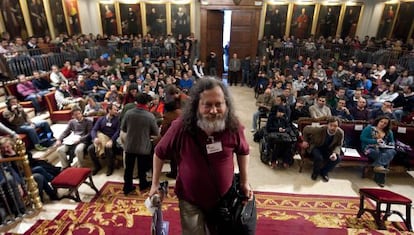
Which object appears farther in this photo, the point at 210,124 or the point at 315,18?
the point at 315,18

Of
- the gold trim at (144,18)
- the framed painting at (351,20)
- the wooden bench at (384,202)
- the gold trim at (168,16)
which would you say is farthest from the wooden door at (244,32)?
the wooden bench at (384,202)

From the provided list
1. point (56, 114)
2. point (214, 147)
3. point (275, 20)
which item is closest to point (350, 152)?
point (214, 147)

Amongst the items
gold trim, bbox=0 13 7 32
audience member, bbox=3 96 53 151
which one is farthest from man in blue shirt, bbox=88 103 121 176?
gold trim, bbox=0 13 7 32

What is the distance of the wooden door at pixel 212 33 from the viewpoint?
1112 centimetres

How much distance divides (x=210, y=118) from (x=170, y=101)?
201 centimetres

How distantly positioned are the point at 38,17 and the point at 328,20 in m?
13.4

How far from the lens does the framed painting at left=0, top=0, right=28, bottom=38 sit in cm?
830

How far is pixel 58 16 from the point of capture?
426 inches

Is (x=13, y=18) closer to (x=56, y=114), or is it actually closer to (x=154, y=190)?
(x=56, y=114)

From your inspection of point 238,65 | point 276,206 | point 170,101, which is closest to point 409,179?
point 276,206

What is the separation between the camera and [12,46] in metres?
7.75

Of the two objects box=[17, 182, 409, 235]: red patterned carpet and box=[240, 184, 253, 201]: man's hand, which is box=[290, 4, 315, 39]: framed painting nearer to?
box=[17, 182, 409, 235]: red patterned carpet

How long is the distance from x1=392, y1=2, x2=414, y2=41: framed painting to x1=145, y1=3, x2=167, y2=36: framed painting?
11183 millimetres

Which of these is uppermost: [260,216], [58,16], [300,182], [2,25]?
[58,16]
